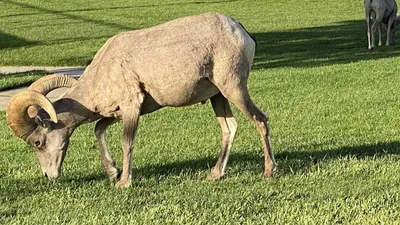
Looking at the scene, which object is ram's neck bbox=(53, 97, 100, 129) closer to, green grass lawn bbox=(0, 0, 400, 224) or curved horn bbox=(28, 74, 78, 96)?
curved horn bbox=(28, 74, 78, 96)

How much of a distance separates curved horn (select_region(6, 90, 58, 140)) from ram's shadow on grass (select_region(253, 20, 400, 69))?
1101 cm

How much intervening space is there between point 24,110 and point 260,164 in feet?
8.57

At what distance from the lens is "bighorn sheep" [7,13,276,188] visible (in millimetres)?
7332

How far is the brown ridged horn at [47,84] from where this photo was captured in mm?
7508

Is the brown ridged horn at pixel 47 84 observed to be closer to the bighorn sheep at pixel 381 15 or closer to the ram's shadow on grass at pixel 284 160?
the ram's shadow on grass at pixel 284 160

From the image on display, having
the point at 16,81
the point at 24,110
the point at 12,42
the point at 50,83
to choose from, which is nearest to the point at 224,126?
the point at 50,83

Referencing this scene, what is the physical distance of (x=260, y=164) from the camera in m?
8.41

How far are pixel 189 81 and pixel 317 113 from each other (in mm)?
4659

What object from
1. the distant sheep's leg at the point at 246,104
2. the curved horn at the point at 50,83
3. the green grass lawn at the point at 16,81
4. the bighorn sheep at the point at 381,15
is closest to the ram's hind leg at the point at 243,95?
the distant sheep's leg at the point at 246,104

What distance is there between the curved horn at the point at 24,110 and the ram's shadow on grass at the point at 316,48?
11014mm

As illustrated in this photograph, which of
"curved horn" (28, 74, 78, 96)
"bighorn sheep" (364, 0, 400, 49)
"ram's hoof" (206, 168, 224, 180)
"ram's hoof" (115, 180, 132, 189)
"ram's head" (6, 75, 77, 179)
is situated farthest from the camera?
"bighorn sheep" (364, 0, 400, 49)

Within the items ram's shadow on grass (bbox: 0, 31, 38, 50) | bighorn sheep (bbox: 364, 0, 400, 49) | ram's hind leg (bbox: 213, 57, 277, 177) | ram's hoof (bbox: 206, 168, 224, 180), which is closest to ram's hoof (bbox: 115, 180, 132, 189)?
ram's hoof (bbox: 206, 168, 224, 180)

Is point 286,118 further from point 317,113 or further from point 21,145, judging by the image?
point 21,145

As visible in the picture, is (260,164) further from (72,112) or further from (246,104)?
(72,112)
